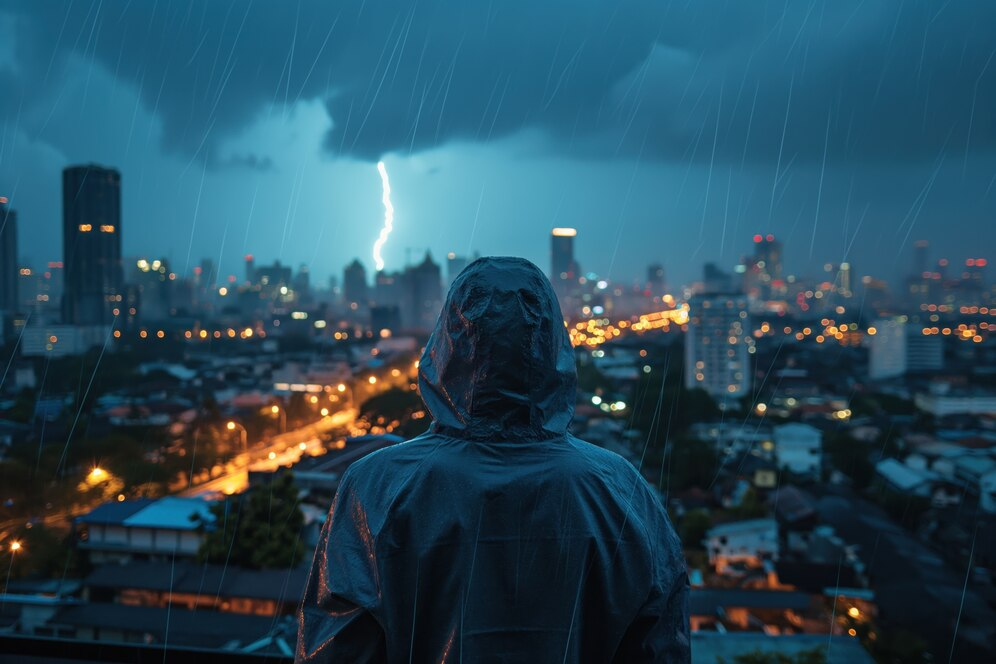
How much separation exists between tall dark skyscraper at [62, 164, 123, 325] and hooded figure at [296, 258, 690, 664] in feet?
62.0

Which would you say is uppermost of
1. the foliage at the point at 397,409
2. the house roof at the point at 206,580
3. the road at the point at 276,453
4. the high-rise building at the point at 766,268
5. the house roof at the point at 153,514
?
the high-rise building at the point at 766,268

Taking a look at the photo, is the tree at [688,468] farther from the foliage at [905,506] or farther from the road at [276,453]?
the road at [276,453]

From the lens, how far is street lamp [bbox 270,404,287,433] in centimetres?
1397

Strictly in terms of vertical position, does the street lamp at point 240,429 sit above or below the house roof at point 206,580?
below

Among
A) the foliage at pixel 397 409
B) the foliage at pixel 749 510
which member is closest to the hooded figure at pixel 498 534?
the foliage at pixel 749 510

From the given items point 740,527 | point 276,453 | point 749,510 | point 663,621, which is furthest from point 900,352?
point 663,621

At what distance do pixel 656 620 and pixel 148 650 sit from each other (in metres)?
0.88

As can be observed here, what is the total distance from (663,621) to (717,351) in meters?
25.5

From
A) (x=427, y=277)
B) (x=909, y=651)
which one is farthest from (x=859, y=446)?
(x=427, y=277)

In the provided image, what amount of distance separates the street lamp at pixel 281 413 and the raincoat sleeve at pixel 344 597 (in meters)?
13.8

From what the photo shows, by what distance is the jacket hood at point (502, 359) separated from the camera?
668mm

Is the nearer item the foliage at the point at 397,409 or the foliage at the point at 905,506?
the foliage at the point at 905,506

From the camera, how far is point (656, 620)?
67cm

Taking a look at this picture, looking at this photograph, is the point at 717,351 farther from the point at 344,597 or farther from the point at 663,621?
the point at 344,597
